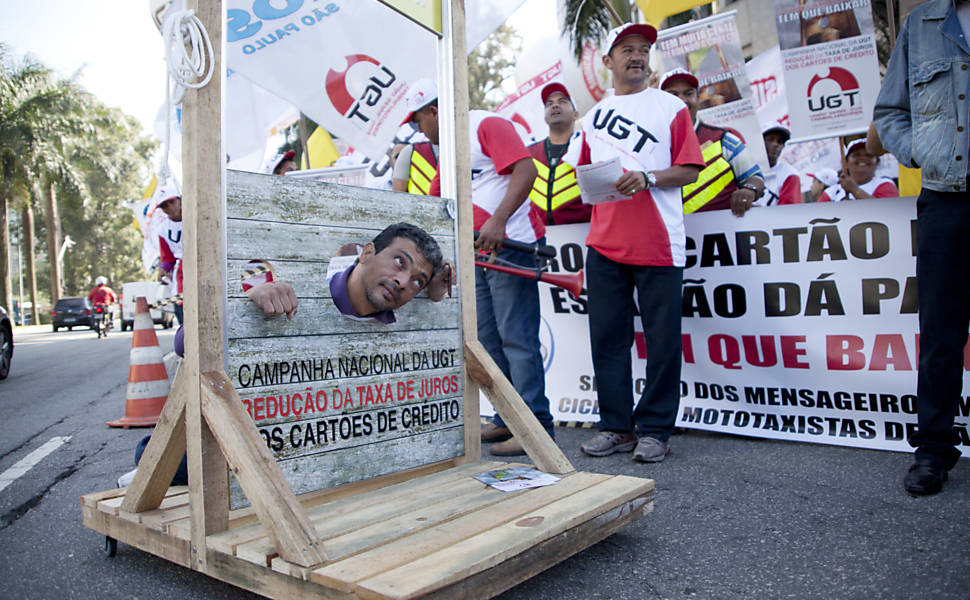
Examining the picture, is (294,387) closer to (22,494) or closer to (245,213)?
(245,213)

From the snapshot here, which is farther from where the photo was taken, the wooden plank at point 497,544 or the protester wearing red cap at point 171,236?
the protester wearing red cap at point 171,236

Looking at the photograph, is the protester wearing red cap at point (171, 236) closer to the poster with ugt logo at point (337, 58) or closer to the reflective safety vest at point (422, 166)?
the poster with ugt logo at point (337, 58)

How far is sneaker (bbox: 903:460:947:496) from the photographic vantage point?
289 cm

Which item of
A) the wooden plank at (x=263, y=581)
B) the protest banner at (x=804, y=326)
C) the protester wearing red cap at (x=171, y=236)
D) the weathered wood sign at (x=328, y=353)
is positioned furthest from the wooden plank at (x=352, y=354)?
the protester wearing red cap at (x=171, y=236)

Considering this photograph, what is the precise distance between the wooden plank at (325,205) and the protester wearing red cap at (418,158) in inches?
34.2

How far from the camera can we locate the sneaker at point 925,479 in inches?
114

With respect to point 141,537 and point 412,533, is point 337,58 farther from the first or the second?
point 412,533

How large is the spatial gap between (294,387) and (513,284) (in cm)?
182

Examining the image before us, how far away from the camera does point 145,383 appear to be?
223 inches

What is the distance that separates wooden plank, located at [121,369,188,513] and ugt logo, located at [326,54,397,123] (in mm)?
3682

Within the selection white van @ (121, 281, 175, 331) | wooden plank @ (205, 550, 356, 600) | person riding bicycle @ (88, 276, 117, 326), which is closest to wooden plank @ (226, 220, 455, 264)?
wooden plank @ (205, 550, 356, 600)

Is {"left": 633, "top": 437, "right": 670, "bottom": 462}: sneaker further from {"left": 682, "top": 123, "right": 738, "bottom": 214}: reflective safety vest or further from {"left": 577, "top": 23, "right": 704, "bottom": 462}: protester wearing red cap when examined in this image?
{"left": 682, "top": 123, "right": 738, "bottom": 214}: reflective safety vest

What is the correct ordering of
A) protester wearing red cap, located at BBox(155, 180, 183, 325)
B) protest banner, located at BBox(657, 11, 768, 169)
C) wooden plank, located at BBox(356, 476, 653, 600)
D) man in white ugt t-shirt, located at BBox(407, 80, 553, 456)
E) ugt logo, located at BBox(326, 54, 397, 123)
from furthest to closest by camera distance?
protester wearing red cap, located at BBox(155, 180, 183, 325) → protest banner, located at BBox(657, 11, 768, 169) → ugt logo, located at BBox(326, 54, 397, 123) → man in white ugt t-shirt, located at BBox(407, 80, 553, 456) → wooden plank, located at BBox(356, 476, 653, 600)

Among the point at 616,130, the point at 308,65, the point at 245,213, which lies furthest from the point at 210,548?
the point at 308,65
